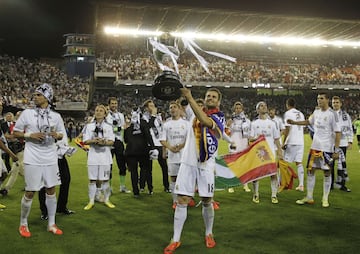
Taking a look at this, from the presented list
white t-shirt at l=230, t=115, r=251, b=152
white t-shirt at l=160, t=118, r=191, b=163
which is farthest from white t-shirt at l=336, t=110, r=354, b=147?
white t-shirt at l=160, t=118, r=191, b=163

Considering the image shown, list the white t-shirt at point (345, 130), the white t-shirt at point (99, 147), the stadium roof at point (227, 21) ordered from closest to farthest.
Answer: the stadium roof at point (227, 21), the white t-shirt at point (99, 147), the white t-shirt at point (345, 130)

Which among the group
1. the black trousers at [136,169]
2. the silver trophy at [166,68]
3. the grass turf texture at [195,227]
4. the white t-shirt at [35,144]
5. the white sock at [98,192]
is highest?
the silver trophy at [166,68]

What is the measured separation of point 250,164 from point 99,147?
11.0ft

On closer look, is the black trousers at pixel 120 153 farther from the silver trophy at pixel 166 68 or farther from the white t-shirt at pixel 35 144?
the silver trophy at pixel 166 68

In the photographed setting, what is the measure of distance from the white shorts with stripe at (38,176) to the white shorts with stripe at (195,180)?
6.82 feet

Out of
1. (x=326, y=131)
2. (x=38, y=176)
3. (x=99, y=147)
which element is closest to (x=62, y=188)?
(x=99, y=147)

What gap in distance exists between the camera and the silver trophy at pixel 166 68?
4.62m

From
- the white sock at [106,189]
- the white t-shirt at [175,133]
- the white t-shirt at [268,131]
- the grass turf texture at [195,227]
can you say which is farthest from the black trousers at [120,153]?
the white t-shirt at [268,131]

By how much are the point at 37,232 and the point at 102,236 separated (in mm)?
1118

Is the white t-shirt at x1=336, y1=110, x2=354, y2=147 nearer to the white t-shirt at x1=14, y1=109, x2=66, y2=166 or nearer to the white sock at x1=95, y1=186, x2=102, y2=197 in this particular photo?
the white sock at x1=95, y1=186, x2=102, y2=197

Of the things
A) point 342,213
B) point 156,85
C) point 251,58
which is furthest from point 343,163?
point 251,58

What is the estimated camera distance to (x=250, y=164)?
9.27m

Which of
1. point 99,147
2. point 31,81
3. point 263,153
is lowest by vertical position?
point 263,153

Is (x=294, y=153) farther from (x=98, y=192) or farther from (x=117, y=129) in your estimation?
(x=98, y=192)
